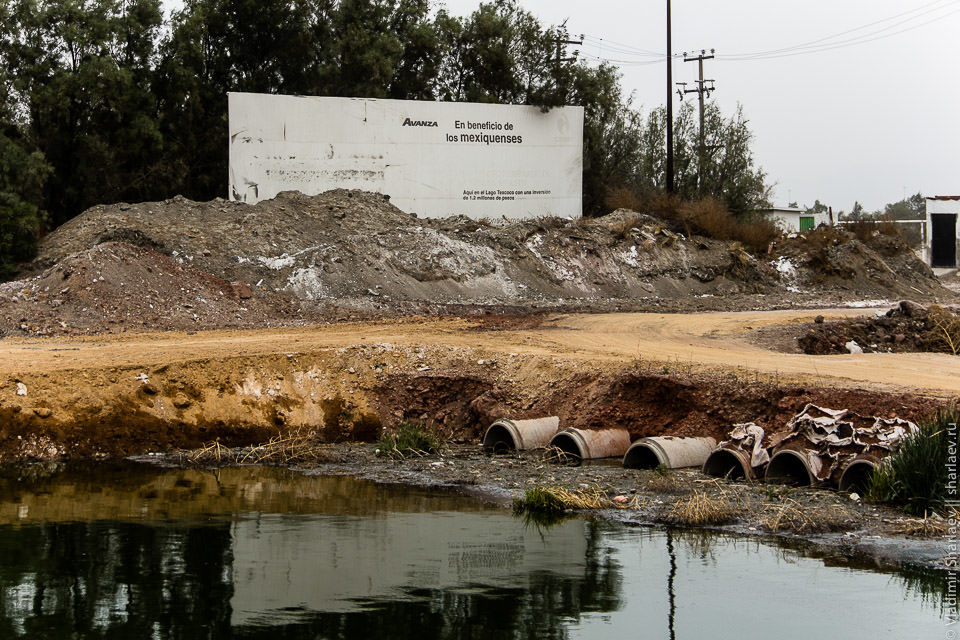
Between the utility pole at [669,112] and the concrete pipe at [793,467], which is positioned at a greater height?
the utility pole at [669,112]

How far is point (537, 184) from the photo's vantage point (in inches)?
1473

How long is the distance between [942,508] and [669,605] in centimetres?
449

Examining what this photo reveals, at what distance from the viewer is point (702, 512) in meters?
12.5

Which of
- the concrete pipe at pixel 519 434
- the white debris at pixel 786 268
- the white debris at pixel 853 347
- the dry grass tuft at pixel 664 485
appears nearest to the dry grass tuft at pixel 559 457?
the concrete pipe at pixel 519 434

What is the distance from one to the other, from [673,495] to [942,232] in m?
41.1

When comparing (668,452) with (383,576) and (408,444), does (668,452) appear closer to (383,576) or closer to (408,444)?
(408,444)

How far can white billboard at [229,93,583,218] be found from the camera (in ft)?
106

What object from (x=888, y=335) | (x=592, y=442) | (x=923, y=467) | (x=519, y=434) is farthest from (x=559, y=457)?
(x=888, y=335)

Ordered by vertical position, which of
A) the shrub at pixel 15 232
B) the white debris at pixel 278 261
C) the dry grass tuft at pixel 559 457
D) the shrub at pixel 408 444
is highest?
the shrub at pixel 15 232

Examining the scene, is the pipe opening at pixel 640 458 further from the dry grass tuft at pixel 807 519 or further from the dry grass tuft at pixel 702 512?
the dry grass tuft at pixel 807 519

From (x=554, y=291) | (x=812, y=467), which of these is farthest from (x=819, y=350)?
(x=554, y=291)

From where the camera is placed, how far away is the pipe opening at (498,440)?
55.0 feet

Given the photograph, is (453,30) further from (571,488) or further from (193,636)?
(193,636)

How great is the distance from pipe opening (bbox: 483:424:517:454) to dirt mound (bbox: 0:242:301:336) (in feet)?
28.4
